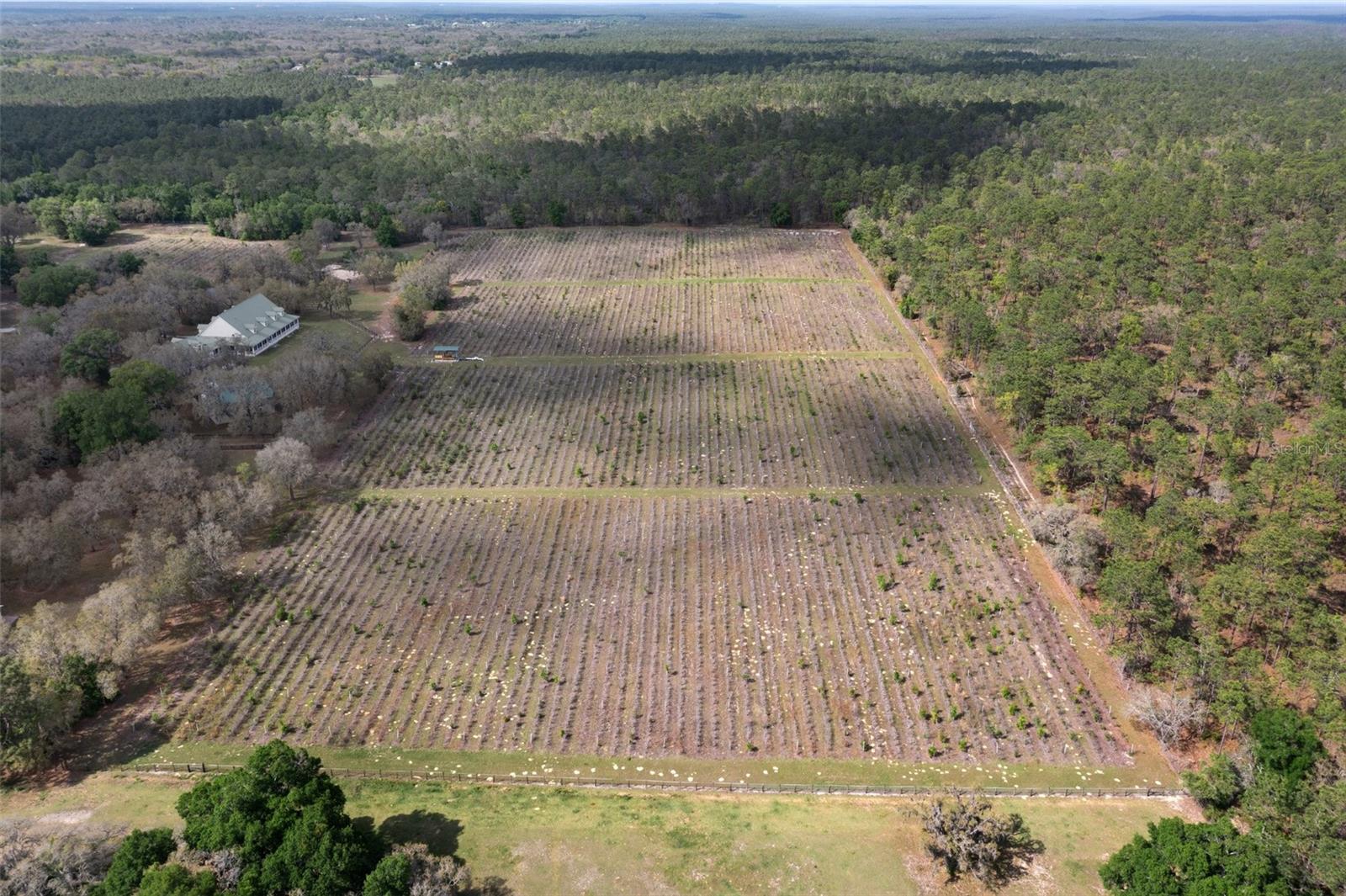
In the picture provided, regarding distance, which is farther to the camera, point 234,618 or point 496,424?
point 496,424

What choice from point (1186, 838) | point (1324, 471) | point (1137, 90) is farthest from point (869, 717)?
point (1137, 90)

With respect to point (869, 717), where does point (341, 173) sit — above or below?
above

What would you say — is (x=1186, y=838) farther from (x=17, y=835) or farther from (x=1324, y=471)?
(x=17, y=835)

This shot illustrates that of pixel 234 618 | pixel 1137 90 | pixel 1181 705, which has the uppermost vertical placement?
pixel 1137 90

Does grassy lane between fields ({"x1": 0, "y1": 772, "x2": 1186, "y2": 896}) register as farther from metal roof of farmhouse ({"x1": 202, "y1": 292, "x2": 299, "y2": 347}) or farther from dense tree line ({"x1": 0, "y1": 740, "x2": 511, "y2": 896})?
metal roof of farmhouse ({"x1": 202, "y1": 292, "x2": 299, "y2": 347})

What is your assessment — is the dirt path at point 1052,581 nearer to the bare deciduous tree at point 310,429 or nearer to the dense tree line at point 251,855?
the dense tree line at point 251,855
